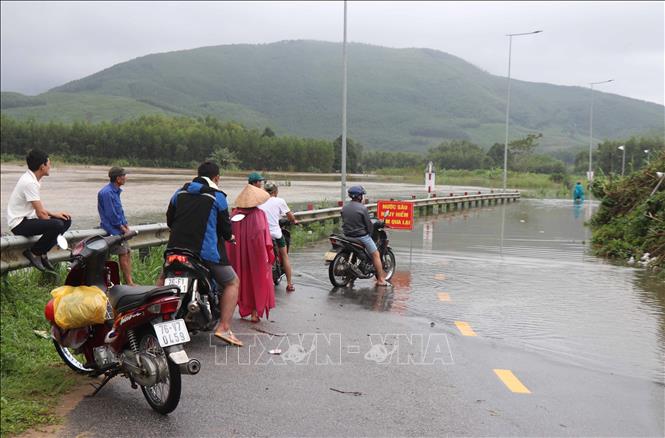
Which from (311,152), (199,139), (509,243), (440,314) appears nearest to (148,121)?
(199,139)

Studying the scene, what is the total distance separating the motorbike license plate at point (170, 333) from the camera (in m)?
5.27

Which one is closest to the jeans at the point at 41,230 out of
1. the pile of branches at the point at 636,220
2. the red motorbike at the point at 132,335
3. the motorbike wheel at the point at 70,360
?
the motorbike wheel at the point at 70,360

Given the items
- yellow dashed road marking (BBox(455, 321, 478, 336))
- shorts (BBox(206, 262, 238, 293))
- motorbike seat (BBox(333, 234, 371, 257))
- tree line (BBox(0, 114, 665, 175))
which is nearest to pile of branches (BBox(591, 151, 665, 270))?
motorbike seat (BBox(333, 234, 371, 257))

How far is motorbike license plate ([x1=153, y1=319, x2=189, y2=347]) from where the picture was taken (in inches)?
207

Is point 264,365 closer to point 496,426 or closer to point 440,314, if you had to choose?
point 496,426

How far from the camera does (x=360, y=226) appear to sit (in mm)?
11727

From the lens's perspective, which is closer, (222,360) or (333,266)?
(222,360)

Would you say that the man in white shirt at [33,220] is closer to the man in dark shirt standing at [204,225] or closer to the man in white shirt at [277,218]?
the man in dark shirt standing at [204,225]

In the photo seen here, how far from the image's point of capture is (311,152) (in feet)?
342

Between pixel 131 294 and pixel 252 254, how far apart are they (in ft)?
9.51

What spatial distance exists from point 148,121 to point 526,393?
150728mm

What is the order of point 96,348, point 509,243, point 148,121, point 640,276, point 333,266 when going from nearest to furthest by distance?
point 96,348, point 333,266, point 640,276, point 509,243, point 148,121

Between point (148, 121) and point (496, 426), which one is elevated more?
point (148, 121)

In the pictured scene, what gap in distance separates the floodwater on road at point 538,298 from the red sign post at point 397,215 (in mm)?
710
